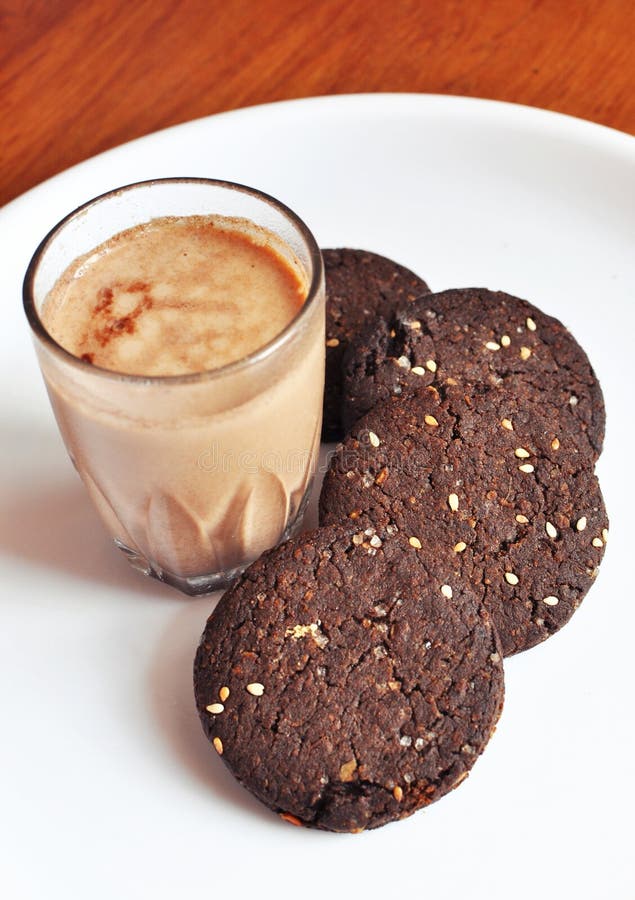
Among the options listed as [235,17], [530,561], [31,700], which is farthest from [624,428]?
[235,17]

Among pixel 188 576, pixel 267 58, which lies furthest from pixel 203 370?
pixel 267 58

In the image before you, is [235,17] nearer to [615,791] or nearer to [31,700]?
[31,700]

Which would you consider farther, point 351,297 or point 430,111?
point 430,111

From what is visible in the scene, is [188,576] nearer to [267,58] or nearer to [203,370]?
[203,370]

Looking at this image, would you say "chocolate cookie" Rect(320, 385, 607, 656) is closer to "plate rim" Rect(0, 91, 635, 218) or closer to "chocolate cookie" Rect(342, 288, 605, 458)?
"chocolate cookie" Rect(342, 288, 605, 458)

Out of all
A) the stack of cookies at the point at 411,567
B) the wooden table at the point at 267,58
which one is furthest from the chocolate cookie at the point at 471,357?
the wooden table at the point at 267,58

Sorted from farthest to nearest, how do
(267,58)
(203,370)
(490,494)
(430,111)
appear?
1. (267,58)
2. (430,111)
3. (490,494)
4. (203,370)
